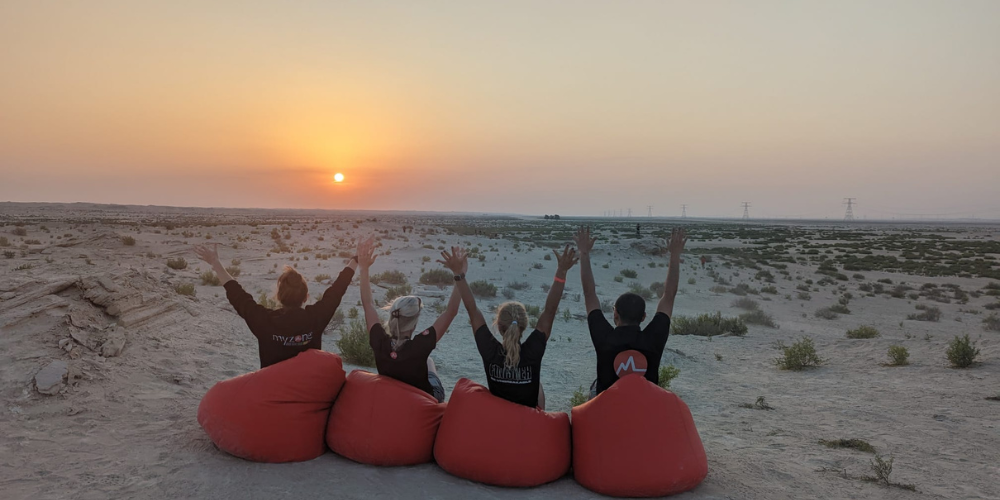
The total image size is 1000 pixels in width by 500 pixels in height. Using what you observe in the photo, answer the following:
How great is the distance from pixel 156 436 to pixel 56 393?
4.30 feet

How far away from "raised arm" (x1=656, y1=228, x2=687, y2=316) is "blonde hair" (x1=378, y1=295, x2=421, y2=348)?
2.00 metres

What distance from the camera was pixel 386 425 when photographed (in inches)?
171

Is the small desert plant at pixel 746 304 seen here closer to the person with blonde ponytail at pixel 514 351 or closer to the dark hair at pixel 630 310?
the dark hair at pixel 630 310

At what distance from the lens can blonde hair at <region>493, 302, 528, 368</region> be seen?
407 centimetres

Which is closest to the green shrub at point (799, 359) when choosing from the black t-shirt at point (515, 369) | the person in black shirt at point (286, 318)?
the black t-shirt at point (515, 369)

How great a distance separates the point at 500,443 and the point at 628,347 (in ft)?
4.09

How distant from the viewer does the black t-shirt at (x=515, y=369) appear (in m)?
4.17

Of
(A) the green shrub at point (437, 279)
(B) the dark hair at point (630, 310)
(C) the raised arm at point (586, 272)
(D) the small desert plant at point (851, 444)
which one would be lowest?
(D) the small desert plant at point (851, 444)

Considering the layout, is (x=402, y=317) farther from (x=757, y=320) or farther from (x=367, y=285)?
(x=757, y=320)

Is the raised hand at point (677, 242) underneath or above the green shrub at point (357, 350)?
above

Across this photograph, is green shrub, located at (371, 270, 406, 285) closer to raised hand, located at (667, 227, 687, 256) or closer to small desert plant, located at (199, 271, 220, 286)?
small desert plant, located at (199, 271, 220, 286)

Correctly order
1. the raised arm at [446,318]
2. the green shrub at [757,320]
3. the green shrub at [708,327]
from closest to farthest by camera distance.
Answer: the raised arm at [446,318] < the green shrub at [708,327] < the green shrub at [757,320]

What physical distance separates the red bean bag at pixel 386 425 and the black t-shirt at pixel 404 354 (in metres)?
0.10

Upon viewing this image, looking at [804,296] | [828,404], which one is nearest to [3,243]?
[828,404]
